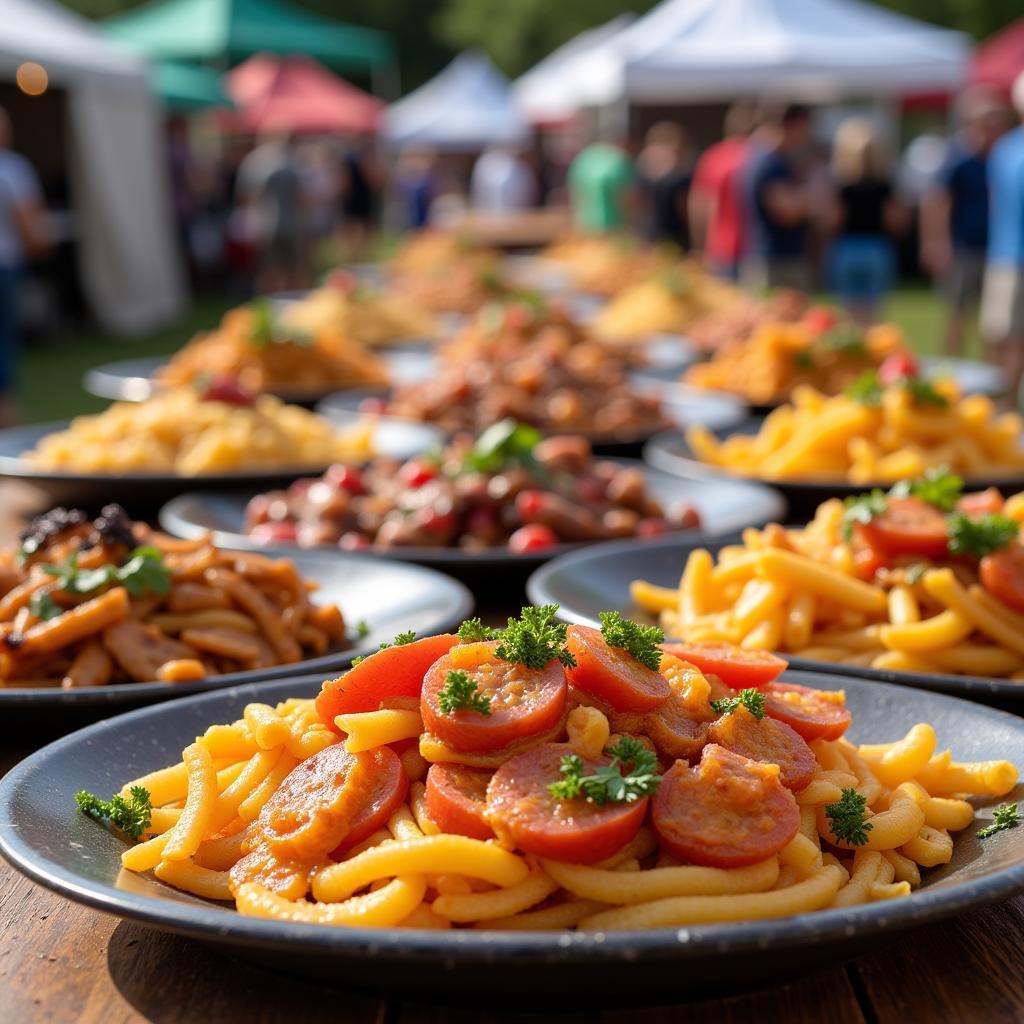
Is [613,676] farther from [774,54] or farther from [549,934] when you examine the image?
[774,54]

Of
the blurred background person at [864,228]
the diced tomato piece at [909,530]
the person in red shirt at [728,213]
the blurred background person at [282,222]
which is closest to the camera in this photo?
the diced tomato piece at [909,530]

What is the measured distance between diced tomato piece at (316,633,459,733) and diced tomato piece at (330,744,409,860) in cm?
7

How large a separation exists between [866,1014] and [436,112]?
118 ft

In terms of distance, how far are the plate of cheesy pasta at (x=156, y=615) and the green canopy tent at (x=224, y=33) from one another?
2162 cm

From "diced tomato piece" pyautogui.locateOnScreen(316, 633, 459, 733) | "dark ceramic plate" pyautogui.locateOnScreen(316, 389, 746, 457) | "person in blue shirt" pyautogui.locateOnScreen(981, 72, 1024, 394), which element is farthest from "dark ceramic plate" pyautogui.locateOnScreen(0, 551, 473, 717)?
"person in blue shirt" pyautogui.locateOnScreen(981, 72, 1024, 394)

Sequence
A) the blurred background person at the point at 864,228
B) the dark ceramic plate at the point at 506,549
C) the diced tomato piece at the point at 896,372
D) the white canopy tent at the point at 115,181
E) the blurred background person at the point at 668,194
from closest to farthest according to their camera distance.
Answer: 1. the dark ceramic plate at the point at 506,549
2. the diced tomato piece at the point at 896,372
3. the blurred background person at the point at 864,228
4. the white canopy tent at the point at 115,181
5. the blurred background person at the point at 668,194

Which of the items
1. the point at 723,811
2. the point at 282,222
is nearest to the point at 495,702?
the point at 723,811

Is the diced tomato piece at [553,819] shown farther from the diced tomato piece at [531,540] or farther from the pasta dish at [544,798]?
the diced tomato piece at [531,540]

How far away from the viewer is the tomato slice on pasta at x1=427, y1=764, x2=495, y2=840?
1.76m

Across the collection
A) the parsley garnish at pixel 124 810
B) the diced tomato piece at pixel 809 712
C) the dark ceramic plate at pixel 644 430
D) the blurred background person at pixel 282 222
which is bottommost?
the blurred background person at pixel 282 222

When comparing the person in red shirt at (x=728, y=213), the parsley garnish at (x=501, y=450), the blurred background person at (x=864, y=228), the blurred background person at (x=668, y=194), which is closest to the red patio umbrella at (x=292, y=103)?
the blurred background person at (x=668, y=194)

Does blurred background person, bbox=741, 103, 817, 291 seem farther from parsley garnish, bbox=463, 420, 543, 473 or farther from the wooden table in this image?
the wooden table

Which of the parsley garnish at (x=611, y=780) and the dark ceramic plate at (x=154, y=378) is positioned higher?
the parsley garnish at (x=611, y=780)

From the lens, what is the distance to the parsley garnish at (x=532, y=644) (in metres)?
1.88
